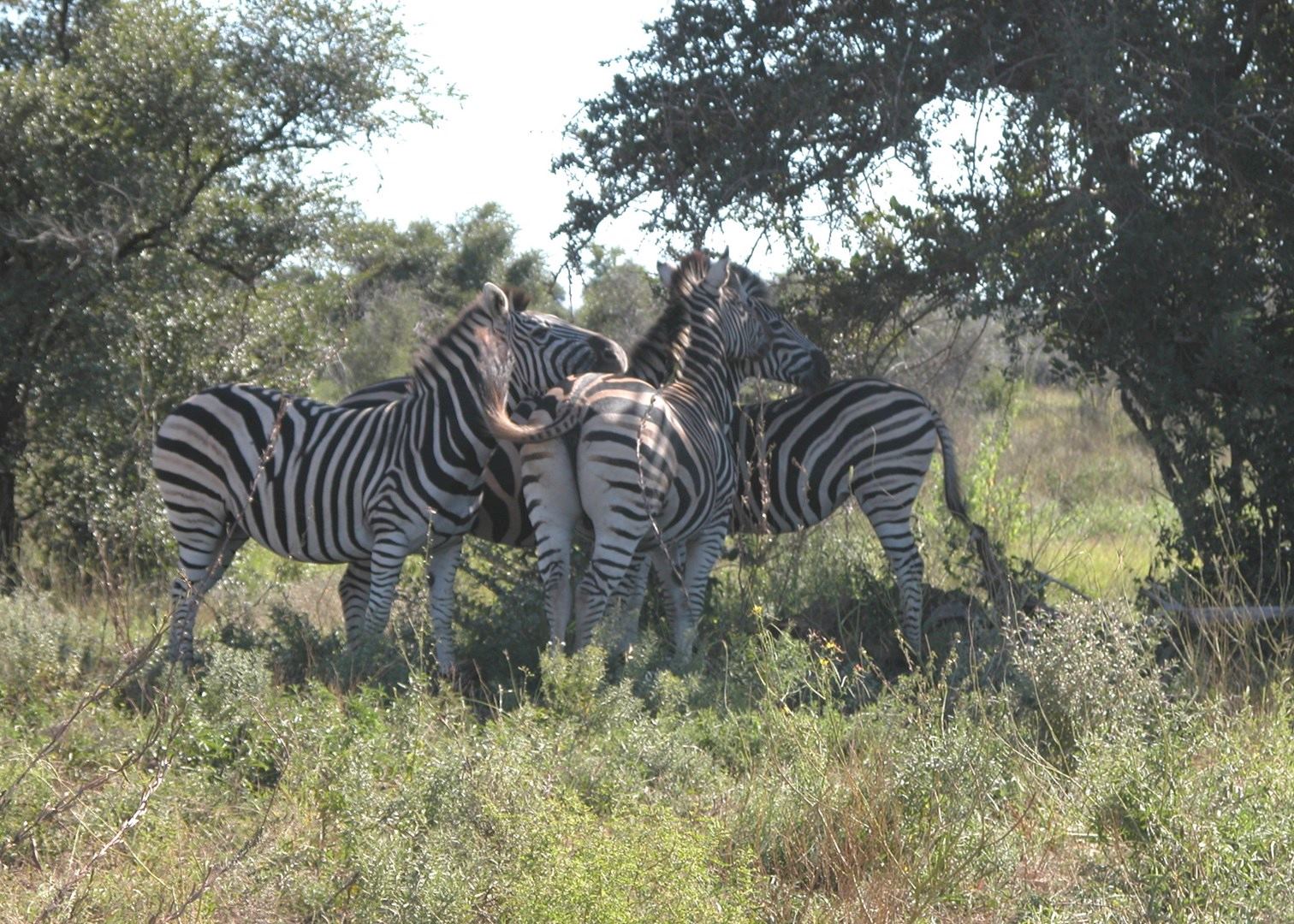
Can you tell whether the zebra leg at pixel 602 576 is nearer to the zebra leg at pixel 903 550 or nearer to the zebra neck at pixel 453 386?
the zebra neck at pixel 453 386

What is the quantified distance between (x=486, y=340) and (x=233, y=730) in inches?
106

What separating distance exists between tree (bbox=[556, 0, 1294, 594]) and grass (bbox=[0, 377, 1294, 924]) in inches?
63.4

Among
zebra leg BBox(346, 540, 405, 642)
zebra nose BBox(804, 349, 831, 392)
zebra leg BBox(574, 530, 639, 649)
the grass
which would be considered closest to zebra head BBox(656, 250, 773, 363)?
zebra nose BBox(804, 349, 831, 392)

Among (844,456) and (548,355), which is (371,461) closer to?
(548,355)

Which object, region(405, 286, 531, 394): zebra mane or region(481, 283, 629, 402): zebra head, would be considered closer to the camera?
region(405, 286, 531, 394): zebra mane

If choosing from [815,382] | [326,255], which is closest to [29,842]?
[815,382]

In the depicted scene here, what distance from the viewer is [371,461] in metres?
7.16

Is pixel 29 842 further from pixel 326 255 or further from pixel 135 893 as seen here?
pixel 326 255

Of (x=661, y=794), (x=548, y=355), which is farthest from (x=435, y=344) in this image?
(x=661, y=794)

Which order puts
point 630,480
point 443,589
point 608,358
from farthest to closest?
point 608,358
point 443,589
point 630,480

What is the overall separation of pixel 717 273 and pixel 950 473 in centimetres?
177

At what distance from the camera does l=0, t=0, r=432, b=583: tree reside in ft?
30.7

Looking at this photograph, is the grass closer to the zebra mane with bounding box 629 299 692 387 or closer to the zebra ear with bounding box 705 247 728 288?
the zebra mane with bounding box 629 299 692 387

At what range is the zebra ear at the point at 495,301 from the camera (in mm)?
7266
